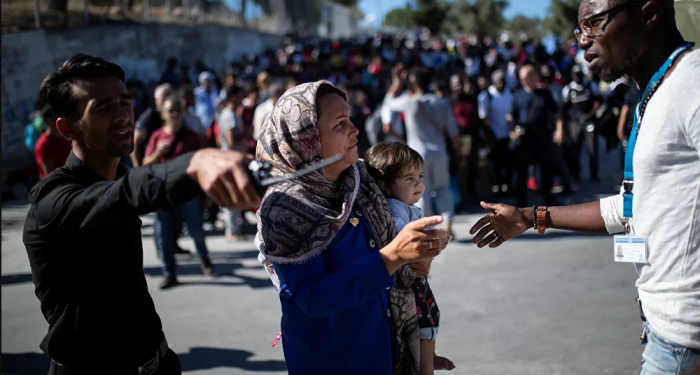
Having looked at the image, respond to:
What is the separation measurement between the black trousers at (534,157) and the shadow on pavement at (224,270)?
387 centimetres

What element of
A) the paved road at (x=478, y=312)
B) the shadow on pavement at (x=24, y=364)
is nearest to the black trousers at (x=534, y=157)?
the paved road at (x=478, y=312)

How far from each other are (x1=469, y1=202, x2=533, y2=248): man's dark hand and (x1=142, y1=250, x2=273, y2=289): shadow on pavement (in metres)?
3.98

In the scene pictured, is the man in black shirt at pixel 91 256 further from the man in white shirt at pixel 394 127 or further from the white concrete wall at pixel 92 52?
the white concrete wall at pixel 92 52

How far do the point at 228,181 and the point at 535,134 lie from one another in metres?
8.32

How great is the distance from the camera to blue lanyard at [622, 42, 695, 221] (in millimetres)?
1964

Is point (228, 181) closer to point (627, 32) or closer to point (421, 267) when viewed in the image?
point (421, 267)

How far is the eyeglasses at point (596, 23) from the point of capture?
6.89 feet

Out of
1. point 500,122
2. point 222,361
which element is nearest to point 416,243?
point 222,361

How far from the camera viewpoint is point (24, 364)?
4852mm

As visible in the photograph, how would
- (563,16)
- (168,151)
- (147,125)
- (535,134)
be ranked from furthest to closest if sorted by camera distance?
1. (563,16)
2. (535,134)
3. (147,125)
4. (168,151)

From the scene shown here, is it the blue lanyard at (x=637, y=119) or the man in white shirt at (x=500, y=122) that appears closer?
the blue lanyard at (x=637, y=119)

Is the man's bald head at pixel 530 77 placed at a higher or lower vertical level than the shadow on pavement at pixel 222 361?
higher

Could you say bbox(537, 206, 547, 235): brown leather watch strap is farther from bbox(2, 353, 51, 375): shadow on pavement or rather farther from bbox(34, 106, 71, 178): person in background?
bbox(34, 106, 71, 178): person in background

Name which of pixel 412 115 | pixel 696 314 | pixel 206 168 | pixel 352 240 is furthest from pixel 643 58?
pixel 412 115
